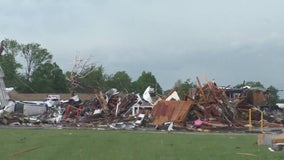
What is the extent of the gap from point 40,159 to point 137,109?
27457 millimetres

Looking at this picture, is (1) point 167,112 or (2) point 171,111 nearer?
(2) point 171,111

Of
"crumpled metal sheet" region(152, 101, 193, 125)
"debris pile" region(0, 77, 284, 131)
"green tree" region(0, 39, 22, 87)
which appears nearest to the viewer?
"debris pile" region(0, 77, 284, 131)

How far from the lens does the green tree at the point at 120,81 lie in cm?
13515

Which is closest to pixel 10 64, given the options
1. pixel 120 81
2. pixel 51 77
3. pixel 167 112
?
pixel 51 77

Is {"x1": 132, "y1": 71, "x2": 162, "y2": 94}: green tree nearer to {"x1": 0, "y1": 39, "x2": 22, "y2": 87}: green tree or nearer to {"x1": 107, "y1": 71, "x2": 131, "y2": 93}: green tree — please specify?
{"x1": 107, "y1": 71, "x2": 131, "y2": 93}: green tree

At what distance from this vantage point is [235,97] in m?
43.3

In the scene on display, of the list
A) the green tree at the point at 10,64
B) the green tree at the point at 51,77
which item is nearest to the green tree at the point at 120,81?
the green tree at the point at 51,77

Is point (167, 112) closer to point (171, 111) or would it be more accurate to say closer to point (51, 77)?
point (171, 111)

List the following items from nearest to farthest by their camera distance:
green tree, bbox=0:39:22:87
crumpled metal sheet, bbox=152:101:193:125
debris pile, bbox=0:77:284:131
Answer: debris pile, bbox=0:77:284:131 < crumpled metal sheet, bbox=152:101:193:125 < green tree, bbox=0:39:22:87

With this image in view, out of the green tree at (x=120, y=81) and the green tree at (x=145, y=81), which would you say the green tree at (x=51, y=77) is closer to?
the green tree at (x=120, y=81)

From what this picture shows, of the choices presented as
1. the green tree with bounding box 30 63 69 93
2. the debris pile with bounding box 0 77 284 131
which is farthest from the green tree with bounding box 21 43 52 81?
the debris pile with bounding box 0 77 284 131

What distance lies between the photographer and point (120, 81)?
140 metres

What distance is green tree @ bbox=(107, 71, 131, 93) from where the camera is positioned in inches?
5321

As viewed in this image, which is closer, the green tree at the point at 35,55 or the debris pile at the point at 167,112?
the debris pile at the point at 167,112
